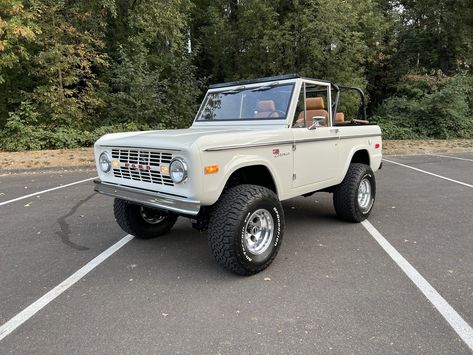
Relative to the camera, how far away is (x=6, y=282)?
3.95m

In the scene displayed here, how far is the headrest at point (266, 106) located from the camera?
16.0ft

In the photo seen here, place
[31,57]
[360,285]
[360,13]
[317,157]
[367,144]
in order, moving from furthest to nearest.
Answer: [360,13] → [31,57] → [367,144] → [317,157] → [360,285]

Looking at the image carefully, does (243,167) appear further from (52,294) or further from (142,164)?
(52,294)

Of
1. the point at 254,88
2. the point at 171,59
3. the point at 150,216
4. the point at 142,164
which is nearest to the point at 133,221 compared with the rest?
the point at 150,216

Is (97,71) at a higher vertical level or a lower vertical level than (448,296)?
higher

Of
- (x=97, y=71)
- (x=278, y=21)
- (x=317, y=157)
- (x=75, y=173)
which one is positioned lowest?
(x=75, y=173)

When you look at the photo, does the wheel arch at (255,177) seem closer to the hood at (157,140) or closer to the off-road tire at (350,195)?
the hood at (157,140)

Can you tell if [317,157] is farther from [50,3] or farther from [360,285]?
[50,3]

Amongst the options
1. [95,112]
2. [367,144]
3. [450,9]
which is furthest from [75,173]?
[450,9]

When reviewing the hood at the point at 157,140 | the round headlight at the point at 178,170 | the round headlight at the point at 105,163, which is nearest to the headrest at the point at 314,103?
the hood at the point at 157,140

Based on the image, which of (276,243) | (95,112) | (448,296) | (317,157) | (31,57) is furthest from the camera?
(95,112)

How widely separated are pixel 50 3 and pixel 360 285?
1546cm

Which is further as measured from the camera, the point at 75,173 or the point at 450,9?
the point at 450,9

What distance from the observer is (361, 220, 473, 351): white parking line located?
296 centimetres
